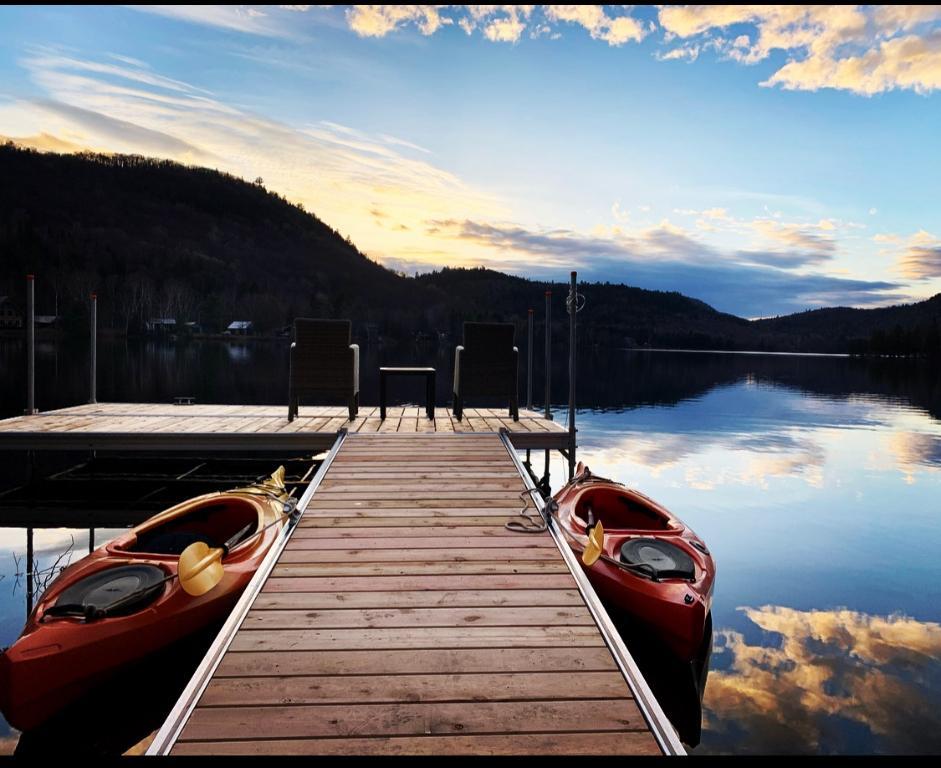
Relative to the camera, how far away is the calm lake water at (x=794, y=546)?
386 cm

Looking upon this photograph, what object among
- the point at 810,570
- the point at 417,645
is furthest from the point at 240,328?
the point at 417,645

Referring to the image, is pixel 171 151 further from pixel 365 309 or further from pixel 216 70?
pixel 216 70

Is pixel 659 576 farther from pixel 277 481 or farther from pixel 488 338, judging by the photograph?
pixel 488 338

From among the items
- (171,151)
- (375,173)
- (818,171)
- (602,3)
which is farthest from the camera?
(171,151)

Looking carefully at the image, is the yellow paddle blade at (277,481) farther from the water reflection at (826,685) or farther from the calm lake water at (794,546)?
the water reflection at (826,685)

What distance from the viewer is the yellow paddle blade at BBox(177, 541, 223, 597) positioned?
315 centimetres

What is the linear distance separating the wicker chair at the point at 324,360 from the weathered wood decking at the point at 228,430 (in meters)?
0.52

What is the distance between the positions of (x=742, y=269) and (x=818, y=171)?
80.4 m

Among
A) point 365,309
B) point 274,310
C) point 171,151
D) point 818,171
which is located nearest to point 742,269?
point 365,309

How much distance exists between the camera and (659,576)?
3.52m

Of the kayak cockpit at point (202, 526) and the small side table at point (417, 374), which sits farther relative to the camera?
the small side table at point (417, 374)

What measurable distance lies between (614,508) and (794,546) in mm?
4345

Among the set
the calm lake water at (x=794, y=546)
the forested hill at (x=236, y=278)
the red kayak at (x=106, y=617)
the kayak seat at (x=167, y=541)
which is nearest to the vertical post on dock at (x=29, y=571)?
the calm lake water at (x=794, y=546)

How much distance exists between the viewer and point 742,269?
88625 mm
